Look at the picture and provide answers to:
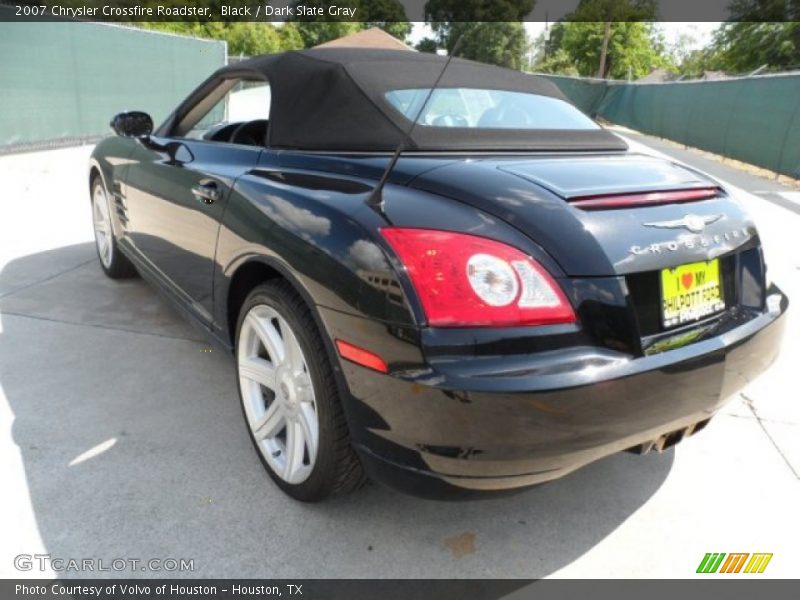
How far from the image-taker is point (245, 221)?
230cm

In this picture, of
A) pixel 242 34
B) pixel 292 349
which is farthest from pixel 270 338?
pixel 242 34

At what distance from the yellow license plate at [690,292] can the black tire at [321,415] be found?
3.33 ft

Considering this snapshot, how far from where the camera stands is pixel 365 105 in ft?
7.75

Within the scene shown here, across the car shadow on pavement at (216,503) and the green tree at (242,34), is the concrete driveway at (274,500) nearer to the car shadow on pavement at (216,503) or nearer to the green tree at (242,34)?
the car shadow on pavement at (216,503)

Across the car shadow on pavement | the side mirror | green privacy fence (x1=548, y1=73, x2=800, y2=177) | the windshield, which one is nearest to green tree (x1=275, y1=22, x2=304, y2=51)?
green privacy fence (x1=548, y1=73, x2=800, y2=177)

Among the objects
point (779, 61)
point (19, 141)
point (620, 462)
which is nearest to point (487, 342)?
point (620, 462)

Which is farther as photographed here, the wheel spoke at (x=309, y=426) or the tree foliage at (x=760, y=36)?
the tree foliage at (x=760, y=36)

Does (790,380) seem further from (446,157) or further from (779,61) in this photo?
(779,61)

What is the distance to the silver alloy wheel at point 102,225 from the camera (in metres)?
4.39

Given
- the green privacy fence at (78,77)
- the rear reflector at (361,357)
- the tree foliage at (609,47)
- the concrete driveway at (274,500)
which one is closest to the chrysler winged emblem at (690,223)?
the rear reflector at (361,357)

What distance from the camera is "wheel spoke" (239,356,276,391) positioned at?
2.26m

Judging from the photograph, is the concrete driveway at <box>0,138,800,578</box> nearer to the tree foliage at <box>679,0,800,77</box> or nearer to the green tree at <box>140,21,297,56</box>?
the green tree at <box>140,21,297,56</box>

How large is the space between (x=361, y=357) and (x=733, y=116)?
53.8ft

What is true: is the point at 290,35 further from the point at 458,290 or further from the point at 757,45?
the point at 458,290
